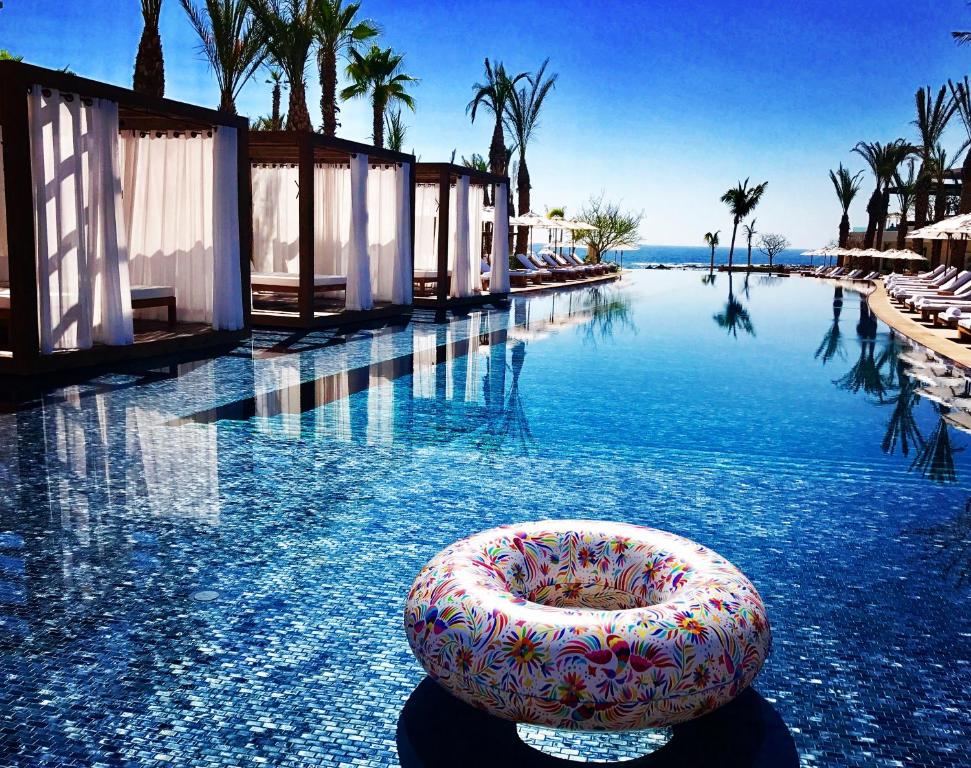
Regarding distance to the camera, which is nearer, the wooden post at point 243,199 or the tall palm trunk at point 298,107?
the wooden post at point 243,199

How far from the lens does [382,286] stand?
47.7 feet

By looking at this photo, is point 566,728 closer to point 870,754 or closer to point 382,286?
point 870,754

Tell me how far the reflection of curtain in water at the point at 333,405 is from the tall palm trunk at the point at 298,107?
41.9ft

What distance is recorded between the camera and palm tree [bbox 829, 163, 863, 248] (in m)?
40.8

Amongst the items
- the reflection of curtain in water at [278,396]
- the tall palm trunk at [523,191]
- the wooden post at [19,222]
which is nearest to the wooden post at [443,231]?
the reflection of curtain in water at [278,396]

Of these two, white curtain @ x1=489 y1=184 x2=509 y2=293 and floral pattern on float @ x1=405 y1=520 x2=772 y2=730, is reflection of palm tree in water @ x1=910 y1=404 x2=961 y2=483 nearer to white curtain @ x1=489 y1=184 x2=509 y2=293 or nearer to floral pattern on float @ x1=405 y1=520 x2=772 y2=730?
floral pattern on float @ x1=405 y1=520 x2=772 y2=730

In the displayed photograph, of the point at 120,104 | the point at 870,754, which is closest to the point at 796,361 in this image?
the point at 120,104

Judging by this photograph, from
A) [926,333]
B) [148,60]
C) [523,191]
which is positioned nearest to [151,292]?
[148,60]

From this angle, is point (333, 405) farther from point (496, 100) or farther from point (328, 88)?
point (496, 100)

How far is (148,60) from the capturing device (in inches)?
568

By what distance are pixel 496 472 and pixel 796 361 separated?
257 inches

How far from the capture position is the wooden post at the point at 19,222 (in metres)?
7.15

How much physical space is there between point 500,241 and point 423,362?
31.2ft

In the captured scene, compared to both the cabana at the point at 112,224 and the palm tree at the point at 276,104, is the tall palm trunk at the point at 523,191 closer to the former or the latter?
the palm tree at the point at 276,104
